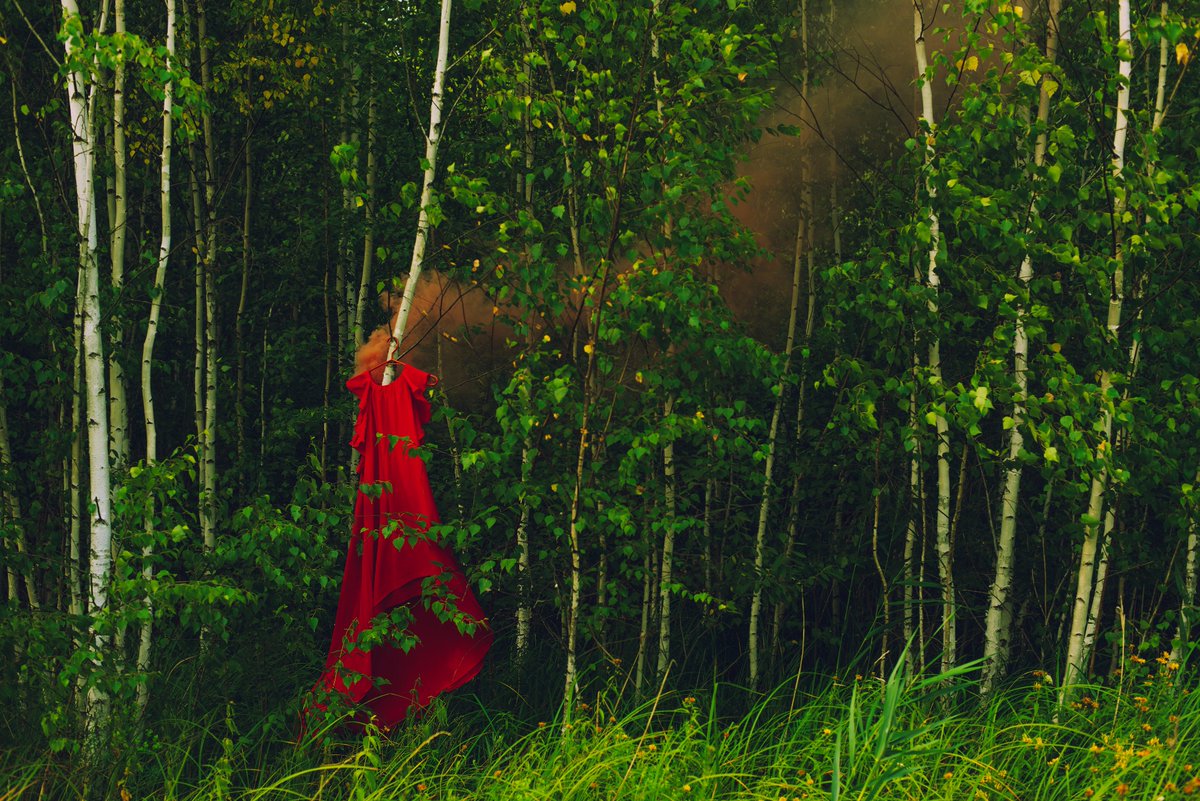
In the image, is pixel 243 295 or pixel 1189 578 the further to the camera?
pixel 243 295

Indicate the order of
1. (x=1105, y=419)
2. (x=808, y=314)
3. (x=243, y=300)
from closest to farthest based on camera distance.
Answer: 1. (x=1105, y=419)
2. (x=808, y=314)
3. (x=243, y=300)

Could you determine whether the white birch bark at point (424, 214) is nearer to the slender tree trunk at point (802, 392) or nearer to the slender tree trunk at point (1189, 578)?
the slender tree trunk at point (802, 392)

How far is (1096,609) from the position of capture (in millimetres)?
5051

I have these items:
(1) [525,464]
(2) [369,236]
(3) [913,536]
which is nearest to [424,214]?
(1) [525,464]

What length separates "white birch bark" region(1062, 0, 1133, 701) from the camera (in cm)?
452

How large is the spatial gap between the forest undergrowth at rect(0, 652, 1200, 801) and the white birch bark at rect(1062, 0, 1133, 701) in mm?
199

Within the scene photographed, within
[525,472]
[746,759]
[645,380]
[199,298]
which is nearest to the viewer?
[746,759]

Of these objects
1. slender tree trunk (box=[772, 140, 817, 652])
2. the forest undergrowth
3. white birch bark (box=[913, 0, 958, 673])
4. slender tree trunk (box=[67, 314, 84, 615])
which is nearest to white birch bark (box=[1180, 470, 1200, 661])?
the forest undergrowth

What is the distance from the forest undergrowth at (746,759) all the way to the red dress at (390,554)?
31 cm

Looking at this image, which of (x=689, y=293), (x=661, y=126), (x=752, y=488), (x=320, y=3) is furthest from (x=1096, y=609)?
(x=320, y=3)

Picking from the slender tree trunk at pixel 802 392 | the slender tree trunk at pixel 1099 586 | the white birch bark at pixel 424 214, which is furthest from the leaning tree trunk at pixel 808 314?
the white birch bark at pixel 424 214

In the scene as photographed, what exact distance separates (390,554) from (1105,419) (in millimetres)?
→ 3156

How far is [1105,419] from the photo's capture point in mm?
4797

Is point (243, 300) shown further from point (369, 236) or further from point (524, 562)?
point (524, 562)
